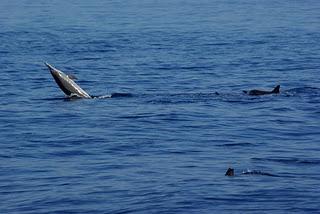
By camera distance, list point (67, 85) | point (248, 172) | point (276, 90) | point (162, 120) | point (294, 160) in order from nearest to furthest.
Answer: point (248, 172)
point (294, 160)
point (162, 120)
point (67, 85)
point (276, 90)

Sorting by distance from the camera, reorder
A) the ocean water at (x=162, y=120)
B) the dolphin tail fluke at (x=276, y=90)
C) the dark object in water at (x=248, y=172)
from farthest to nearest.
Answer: the dolphin tail fluke at (x=276, y=90), the dark object in water at (x=248, y=172), the ocean water at (x=162, y=120)

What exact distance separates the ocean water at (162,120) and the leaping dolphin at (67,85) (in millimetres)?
343

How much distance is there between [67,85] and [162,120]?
4495 millimetres

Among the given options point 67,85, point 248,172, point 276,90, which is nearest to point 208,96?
point 276,90

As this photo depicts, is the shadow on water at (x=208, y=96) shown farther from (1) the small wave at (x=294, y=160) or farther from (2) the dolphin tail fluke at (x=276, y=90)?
(1) the small wave at (x=294, y=160)

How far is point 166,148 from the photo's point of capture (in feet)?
79.4

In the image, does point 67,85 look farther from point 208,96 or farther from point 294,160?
point 294,160

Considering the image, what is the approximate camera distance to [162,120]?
27953 millimetres

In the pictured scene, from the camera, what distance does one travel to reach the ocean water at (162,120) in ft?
64.6

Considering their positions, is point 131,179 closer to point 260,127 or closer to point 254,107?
point 260,127

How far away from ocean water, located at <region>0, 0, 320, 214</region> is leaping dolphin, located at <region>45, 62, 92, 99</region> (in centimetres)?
34

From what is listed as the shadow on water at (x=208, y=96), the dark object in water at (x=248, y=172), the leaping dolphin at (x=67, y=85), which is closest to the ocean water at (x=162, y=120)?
the shadow on water at (x=208, y=96)

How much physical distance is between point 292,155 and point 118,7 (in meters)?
47.2

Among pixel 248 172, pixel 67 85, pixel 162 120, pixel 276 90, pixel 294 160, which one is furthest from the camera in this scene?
pixel 276 90
